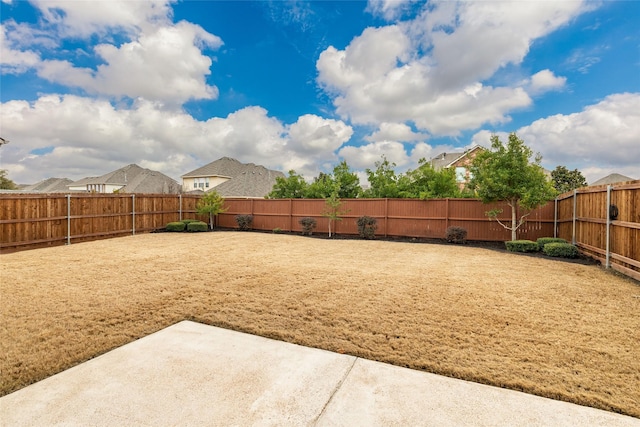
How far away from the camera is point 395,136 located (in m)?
18.8

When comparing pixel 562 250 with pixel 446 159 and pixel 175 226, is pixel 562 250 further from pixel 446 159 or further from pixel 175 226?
pixel 446 159

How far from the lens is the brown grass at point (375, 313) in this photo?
8.89ft

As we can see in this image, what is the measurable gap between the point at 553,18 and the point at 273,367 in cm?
1207

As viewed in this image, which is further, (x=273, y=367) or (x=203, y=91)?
(x=203, y=91)

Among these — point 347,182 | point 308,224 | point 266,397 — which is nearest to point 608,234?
point 266,397

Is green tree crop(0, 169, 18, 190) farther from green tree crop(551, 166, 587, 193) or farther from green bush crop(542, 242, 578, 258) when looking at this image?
green tree crop(551, 166, 587, 193)

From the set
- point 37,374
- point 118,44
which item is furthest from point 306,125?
point 37,374

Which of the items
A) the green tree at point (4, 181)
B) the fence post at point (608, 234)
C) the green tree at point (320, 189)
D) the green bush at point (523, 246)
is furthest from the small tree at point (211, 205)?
the green tree at point (4, 181)

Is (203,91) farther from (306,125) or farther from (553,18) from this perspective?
(553,18)

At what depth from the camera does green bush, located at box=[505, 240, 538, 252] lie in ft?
32.5

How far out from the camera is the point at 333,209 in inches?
579

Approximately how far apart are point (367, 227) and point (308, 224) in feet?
9.67

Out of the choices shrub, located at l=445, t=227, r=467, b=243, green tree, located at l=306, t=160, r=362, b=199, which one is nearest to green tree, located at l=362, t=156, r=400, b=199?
green tree, located at l=306, t=160, r=362, b=199

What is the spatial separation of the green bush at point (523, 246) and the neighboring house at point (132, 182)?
121 ft
